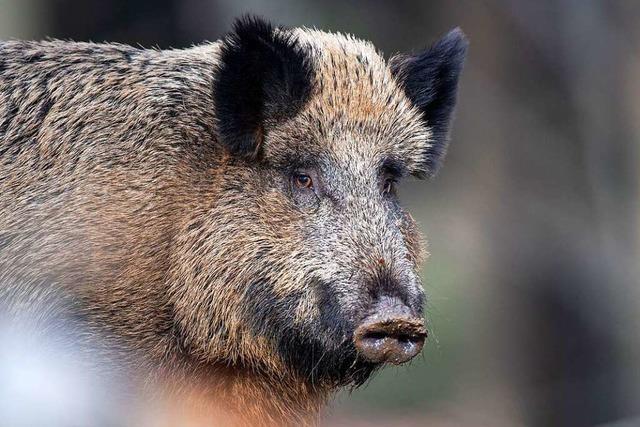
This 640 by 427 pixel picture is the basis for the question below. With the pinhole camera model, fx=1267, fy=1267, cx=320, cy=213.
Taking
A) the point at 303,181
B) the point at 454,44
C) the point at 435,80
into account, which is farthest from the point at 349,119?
the point at 454,44

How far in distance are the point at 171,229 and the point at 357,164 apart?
0.77 meters

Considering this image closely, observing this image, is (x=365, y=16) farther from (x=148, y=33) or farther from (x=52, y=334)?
(x=52, y=334)

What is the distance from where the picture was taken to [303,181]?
4.86m

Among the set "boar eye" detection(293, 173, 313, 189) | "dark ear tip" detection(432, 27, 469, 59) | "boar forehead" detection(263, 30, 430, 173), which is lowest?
"boar eye" detection(293, 173, 313, 189)

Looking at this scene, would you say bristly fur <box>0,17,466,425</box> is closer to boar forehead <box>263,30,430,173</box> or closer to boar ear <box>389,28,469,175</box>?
boar forehead <box>263,30,430,173</box>

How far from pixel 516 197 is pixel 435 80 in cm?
458

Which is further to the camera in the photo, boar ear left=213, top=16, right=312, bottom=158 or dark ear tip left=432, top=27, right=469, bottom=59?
dark ear tip left=432, top=27, right=469, bottom=59

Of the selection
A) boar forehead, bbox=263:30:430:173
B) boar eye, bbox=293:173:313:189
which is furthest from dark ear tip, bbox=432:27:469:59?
boar eye, bbox=293:173:313:189

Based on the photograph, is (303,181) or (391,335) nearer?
(391,335)

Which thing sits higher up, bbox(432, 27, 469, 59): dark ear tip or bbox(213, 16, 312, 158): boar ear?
bbox(432, 27, 469, 59): dark ear tip

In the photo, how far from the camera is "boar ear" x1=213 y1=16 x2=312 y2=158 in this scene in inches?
191

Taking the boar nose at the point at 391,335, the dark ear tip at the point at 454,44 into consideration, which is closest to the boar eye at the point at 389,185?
the dark ear tip at the point at 454,44

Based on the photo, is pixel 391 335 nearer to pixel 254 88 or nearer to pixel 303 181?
pixel 303 181

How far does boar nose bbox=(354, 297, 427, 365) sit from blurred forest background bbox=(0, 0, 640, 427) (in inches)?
144
